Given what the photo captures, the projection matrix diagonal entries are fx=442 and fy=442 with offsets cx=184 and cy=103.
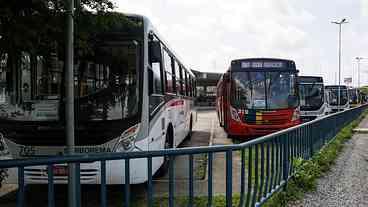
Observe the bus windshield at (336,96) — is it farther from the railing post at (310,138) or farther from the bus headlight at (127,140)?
the bus headlight at (127,140)

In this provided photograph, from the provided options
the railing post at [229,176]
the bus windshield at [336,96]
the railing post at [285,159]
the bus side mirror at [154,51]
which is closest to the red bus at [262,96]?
the bus side mirror at [154,51]

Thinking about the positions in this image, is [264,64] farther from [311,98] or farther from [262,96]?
[311,98]

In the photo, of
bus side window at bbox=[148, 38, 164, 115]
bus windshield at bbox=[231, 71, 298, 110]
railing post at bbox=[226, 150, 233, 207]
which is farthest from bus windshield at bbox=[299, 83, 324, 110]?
railing post at bbox=[226, 150, 233, 207]

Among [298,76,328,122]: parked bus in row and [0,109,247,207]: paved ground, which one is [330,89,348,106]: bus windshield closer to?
[298,76,328,122]: parked bus in row

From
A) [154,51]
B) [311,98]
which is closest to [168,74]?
[154,51]

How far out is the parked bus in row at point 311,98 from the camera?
2517cm

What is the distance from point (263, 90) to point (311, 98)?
36.9 feet

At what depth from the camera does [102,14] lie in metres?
5.17

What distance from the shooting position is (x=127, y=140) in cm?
675

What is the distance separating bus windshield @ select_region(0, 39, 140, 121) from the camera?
6.60 m

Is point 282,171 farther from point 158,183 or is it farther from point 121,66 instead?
point 121,66

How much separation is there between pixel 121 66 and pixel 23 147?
193cm

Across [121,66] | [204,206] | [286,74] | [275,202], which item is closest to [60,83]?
[121,66]

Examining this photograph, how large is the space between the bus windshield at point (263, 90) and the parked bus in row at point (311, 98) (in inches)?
408
